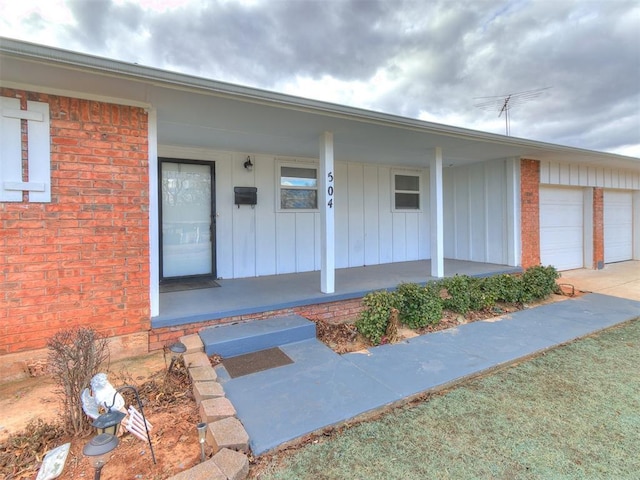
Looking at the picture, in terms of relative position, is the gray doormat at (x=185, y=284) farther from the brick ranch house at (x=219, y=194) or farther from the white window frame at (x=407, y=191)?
the white window frame at (x=407, y=191)

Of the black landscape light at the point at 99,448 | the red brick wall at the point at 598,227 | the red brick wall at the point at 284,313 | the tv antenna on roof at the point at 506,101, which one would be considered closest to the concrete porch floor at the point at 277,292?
the red brick wall at the point at 284,313

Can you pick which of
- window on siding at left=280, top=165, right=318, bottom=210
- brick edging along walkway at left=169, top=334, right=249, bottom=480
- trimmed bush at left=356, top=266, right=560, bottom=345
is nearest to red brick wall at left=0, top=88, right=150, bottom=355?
brick edging along walkway at left=169, top=334, right=249, bottom=480

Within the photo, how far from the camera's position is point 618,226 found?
368 inches

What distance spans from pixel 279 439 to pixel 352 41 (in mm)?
7646

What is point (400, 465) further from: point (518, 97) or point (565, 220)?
point (518, 97)

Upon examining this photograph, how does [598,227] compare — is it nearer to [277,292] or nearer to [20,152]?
[277,292]

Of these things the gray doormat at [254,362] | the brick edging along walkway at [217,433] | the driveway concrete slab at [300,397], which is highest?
the brick edging along walkway at [217,433]

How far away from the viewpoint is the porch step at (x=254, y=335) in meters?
3.22

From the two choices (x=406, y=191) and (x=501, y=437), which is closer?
(x=501, y=437)

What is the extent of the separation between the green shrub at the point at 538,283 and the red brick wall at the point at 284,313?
9.25 feet

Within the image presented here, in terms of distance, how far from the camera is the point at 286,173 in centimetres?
623

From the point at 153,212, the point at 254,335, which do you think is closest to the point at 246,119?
the point at 153,212

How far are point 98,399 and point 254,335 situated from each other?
157 cm

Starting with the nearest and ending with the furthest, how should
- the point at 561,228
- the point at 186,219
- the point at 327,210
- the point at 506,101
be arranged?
the point at 327,210 → the point at 186,219 → the point at 561,228 → the point at 506,101
